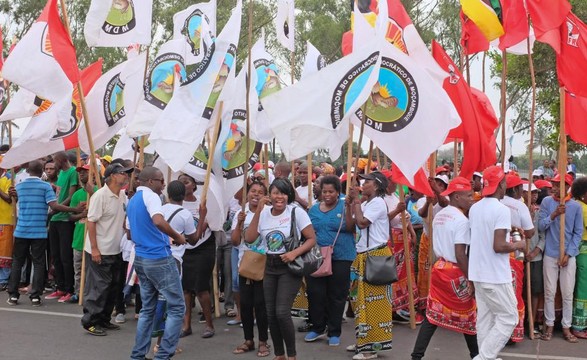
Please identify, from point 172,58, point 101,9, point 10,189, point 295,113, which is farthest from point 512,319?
point 10,189

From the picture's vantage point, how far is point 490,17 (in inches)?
345

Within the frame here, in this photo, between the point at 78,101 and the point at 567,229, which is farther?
the point at 78,101

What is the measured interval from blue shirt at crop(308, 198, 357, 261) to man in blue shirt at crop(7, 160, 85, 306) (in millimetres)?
3700

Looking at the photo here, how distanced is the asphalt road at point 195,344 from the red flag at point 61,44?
289 cm

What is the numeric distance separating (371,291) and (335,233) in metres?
0.71

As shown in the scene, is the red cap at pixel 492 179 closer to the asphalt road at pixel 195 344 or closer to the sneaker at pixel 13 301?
the asphalt road at pixel 195 344

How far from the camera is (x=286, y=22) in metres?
10.3

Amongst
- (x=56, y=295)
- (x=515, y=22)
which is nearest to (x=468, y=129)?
(x=515, y=22)

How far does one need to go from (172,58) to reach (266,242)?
3.57 meters

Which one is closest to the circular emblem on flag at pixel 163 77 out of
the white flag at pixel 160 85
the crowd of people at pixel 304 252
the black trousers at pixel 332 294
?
the white flag at pixel 160 85

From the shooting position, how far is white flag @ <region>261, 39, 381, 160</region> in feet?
23.0

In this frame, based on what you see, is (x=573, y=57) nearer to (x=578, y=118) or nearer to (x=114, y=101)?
(x=578, y=118)

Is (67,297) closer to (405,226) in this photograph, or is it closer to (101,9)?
(101,9)

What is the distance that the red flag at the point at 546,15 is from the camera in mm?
8469
